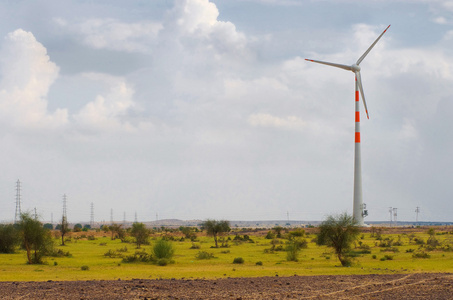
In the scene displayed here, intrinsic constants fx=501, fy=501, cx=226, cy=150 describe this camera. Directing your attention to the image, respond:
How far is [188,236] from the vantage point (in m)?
121

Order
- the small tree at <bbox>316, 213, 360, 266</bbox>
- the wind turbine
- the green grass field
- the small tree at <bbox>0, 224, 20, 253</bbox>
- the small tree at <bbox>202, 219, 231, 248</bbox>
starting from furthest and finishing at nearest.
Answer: the wind turbine → the small tree at <bbox>202, 219, 231, 248</bbox> → the small tree at <bbox>0, 224, 20, 253</bbox> → the small tree at <bbox>316, 213, 360, 266</bbox> → the green grass field

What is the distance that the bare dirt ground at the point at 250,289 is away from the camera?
31.2 m

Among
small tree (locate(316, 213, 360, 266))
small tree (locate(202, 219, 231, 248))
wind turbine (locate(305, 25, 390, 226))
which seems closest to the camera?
small tree (locate(316, 213, 360, 266))

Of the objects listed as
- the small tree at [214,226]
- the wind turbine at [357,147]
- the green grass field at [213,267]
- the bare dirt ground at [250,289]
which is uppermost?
the wind turbine at [357,147]

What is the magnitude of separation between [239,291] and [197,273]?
13.9 metres

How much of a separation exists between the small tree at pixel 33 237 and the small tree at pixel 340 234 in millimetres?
32356

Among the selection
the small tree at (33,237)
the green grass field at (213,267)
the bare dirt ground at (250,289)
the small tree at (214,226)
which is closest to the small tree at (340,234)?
the green grass field at (213,267)

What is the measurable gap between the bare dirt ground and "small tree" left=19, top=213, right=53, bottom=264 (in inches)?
868

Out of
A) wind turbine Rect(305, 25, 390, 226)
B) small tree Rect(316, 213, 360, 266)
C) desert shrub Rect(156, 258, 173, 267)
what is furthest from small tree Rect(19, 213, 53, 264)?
wind turbine Rect(305, 25, 390, 226)

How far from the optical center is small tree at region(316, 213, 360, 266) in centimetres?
5394

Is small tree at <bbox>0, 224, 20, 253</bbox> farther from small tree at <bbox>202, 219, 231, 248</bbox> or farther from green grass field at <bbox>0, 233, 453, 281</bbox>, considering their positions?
small tree at <bbox>202, 219, 231, 248</bbox>

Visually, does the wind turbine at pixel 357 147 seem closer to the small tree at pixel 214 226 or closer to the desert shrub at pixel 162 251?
the small tree at pixel 214 226

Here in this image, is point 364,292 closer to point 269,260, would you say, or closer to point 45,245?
point 269,260

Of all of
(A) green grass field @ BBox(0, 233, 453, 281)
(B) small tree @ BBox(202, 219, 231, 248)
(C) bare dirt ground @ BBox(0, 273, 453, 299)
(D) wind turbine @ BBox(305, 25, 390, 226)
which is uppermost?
(D) wind turbine @ BBox(305, 25, 390, 226)
